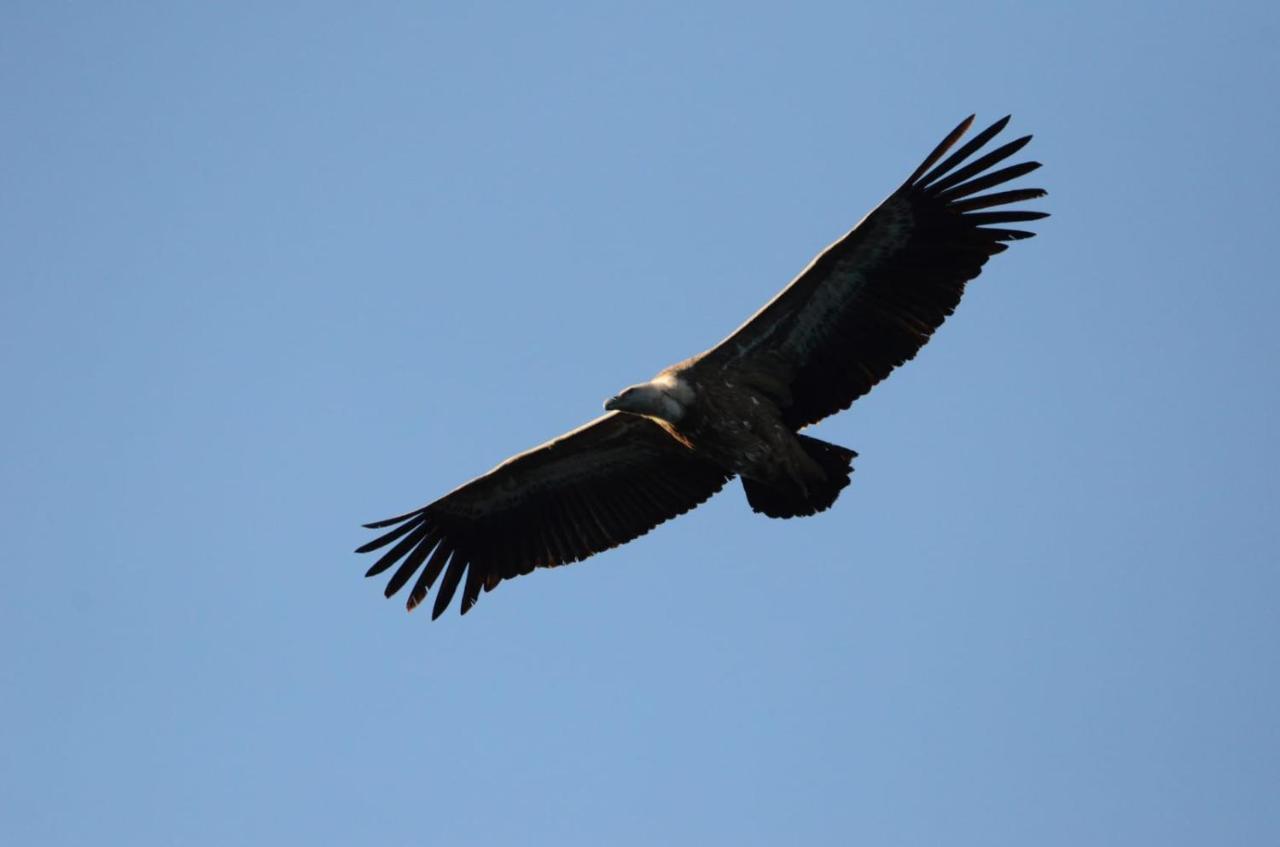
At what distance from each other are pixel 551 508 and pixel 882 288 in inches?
166

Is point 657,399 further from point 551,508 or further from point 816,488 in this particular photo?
point 551,508

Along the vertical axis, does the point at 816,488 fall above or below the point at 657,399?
below

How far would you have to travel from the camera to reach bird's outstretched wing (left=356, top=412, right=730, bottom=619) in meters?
17.9

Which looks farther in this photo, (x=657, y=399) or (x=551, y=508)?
(x=551, y=508)

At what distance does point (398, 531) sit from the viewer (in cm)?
1859

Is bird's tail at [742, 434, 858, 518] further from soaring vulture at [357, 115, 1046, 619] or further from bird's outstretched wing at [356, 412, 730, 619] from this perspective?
bird's outstretched wing at [356, 412, 730, 619]

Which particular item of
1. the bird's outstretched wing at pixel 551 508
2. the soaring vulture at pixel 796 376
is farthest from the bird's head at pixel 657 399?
the bird's outstretched wing at pixel 551 508

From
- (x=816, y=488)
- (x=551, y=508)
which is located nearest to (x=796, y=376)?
(x=816, y=488)

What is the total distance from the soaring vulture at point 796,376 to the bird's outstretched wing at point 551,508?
0.07 ft

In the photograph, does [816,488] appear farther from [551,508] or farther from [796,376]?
[551,508]

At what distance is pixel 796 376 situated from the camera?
55.2ft

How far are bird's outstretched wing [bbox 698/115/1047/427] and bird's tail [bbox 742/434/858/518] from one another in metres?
0.40

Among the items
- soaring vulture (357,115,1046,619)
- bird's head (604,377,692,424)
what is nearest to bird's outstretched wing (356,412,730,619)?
soaring vulture (357,115,1046,619)

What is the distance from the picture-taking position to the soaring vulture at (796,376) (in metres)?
16.1
